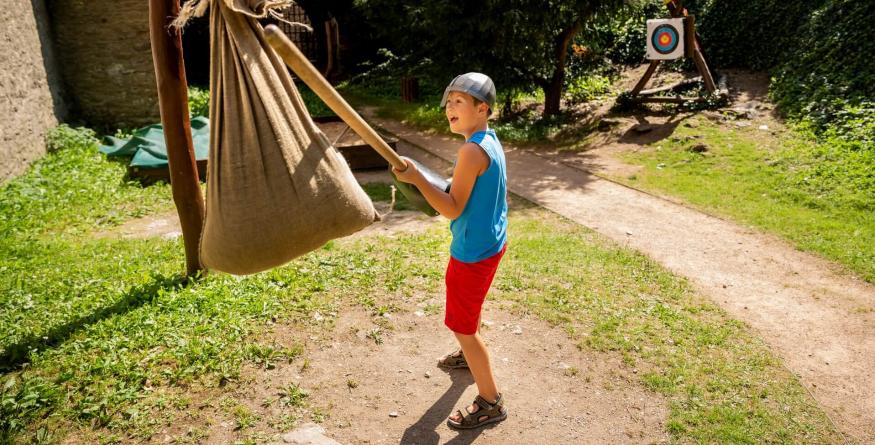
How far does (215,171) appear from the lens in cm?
278

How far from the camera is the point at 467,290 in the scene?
340 cm

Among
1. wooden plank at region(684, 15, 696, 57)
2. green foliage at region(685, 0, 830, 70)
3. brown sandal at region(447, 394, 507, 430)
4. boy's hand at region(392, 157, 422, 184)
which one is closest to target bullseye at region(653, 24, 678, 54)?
wooden plank at region(684, 15, 696, 57)

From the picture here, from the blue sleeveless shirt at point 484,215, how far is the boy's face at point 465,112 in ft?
0.20

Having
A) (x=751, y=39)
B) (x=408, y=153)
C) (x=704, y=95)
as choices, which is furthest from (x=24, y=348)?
(x=751, y=39)

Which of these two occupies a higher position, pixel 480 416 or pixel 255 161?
pixel 255 161

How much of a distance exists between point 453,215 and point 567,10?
8.25m

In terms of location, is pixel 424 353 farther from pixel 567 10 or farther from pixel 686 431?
pixel 567 10

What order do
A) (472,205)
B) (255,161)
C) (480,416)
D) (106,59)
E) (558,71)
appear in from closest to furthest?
(255,161)
(472,205)
(480,416)
(106,59)
(558,71)

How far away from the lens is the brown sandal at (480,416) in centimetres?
368

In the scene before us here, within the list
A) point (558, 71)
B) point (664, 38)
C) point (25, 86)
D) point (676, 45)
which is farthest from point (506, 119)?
point (25, 86)

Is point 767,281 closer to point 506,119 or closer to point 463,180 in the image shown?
point 463,180

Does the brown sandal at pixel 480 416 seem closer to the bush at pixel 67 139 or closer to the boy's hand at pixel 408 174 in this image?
the boy's hand at pixel 408 174

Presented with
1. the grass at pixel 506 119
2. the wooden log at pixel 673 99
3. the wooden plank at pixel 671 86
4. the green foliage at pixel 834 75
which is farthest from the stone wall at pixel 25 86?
the green foliage at pixel 834 75

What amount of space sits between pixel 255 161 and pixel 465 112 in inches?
42.2
